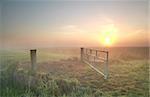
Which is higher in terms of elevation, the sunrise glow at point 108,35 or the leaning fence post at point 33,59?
the sunrise glow at point 108,35

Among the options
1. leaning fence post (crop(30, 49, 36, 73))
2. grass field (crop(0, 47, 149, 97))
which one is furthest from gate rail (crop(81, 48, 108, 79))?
leaning fence post (crop(30, 49, 36, 73))

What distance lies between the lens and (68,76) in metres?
2.84

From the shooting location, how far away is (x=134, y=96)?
9.20 feet

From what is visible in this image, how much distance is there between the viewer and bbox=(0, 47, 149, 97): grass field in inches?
110

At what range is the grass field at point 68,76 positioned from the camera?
110 inches

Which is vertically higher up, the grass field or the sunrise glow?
the sunrise glow

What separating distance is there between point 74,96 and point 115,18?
110 cm

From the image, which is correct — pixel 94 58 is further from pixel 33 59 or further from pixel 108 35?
pixel 33 59

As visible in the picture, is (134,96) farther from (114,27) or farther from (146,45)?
(114,27)

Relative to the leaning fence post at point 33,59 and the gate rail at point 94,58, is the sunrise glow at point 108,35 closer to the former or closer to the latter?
the gate rail at point 94,58

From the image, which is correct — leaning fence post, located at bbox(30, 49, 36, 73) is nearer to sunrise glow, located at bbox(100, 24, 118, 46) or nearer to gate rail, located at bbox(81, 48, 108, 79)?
gate rail, located at bbox(81, 48, 108, 79)

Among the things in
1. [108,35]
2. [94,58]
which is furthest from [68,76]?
[108,35]

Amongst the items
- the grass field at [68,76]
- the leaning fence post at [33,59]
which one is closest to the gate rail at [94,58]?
the grass field at [68,76]

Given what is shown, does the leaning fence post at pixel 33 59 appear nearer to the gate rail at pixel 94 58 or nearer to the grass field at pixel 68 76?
the grass field at pixel 68 76
